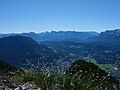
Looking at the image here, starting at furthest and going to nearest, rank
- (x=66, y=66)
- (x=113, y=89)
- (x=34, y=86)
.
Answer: (x=66, y=66) → (x=34, y=86) → (x=113, y=89)

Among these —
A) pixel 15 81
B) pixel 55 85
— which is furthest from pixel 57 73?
pixel 15 81

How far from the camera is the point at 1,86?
7.12 metres

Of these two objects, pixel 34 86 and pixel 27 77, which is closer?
pixel 34 86

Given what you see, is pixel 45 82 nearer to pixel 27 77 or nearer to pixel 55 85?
pixel 55 85

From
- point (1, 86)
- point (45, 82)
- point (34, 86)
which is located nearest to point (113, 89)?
point (45, 82)

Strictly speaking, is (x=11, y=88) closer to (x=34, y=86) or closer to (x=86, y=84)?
(x=34, y=86)

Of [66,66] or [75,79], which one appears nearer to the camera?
[75,79]

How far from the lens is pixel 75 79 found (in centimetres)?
715

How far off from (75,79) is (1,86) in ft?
5.91

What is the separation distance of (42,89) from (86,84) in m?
1.05

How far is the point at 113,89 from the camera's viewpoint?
625 cm

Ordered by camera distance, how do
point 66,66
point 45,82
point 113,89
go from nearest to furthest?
point 113,89 → point 45,82 → point 66,66

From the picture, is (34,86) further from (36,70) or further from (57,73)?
(36,70)

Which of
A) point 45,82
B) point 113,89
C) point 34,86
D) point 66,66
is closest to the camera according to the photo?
point 113,89
